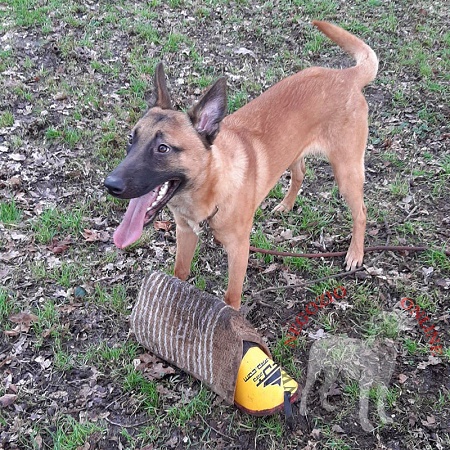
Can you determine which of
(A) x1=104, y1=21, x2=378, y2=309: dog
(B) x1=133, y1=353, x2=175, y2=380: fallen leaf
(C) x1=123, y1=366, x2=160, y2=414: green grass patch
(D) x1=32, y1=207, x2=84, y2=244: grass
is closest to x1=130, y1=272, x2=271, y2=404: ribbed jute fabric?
(B) x1=133, y1=353, x2=175, y2=380: fallen leaf

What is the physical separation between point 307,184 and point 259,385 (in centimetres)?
288

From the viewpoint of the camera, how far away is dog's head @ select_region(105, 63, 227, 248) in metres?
3.05

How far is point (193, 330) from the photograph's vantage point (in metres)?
3.35

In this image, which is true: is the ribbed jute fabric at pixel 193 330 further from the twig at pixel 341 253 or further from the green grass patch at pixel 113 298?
the twig at pixel 341 253

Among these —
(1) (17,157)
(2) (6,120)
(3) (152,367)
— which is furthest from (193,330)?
(2) (6,120)

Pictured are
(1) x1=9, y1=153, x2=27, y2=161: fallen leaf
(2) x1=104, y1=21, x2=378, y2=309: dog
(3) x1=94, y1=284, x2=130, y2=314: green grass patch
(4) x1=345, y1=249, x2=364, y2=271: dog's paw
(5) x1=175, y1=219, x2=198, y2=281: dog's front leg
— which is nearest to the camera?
(2) x1=104, y1=21, x2=378, y2=309: dog

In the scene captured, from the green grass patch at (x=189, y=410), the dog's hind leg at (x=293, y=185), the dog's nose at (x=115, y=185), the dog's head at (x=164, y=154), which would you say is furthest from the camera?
the dog's hind leg at (x=293, y=185)

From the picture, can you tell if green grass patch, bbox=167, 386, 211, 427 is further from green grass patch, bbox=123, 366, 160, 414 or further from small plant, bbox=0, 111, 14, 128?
small plant, bbox=0, 111, 14, 128

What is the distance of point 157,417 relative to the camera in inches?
130

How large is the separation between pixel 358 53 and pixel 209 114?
1.99m

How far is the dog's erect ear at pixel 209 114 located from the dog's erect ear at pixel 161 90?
0.99 feet

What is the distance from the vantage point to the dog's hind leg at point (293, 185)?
16.3 feet

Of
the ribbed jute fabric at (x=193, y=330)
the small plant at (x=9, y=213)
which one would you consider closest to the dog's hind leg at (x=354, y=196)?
the ribbed jute fabric at (x=193, y=330)

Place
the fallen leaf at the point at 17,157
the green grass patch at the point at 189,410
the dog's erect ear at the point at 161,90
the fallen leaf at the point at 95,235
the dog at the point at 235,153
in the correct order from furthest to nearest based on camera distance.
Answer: the fallen leaf at the point at 17,157
the fallen leaf at the point at 95,235
the dog's erect ear at the point at 161,90
the green grass patch at the point at 189,410
the dog at the point at 235,153
